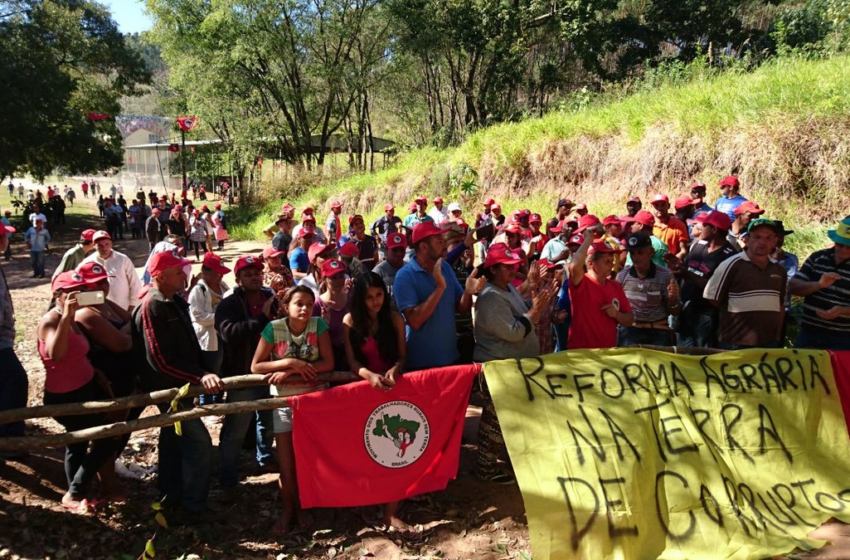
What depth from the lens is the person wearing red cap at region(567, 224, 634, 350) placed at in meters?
5.00

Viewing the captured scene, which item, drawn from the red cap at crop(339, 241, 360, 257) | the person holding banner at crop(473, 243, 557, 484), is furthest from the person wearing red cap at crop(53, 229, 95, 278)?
the person holding banner at crop(473, 243, 557, 484)

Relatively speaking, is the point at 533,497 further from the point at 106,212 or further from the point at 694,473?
the point at 106,212

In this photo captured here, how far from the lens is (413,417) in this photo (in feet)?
14.3

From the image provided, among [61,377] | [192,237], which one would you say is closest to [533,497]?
[61,377]

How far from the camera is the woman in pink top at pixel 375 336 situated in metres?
4.28

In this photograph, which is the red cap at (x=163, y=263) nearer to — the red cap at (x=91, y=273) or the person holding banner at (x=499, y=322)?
the red cap at (x=91, y=273)

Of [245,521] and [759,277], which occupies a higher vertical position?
[759,277]

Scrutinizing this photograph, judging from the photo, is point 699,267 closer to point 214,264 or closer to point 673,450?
point 673,450

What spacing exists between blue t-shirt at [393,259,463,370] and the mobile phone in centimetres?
203

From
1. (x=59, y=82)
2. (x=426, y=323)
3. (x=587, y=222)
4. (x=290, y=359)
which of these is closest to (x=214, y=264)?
(x=290, y=359)

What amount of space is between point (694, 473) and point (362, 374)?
91.5 inches

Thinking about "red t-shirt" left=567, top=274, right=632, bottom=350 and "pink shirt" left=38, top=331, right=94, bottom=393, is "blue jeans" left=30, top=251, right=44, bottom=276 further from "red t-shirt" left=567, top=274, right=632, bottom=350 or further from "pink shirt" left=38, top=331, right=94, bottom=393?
"red t-shirt" left=567, top=274, right=632, bottom=350

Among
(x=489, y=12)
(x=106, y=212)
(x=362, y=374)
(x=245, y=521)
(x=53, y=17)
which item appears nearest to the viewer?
(x=362, y=374)

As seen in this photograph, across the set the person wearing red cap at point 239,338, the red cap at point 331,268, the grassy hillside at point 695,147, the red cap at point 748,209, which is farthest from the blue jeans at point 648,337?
the grassy hillside at point 695,147
